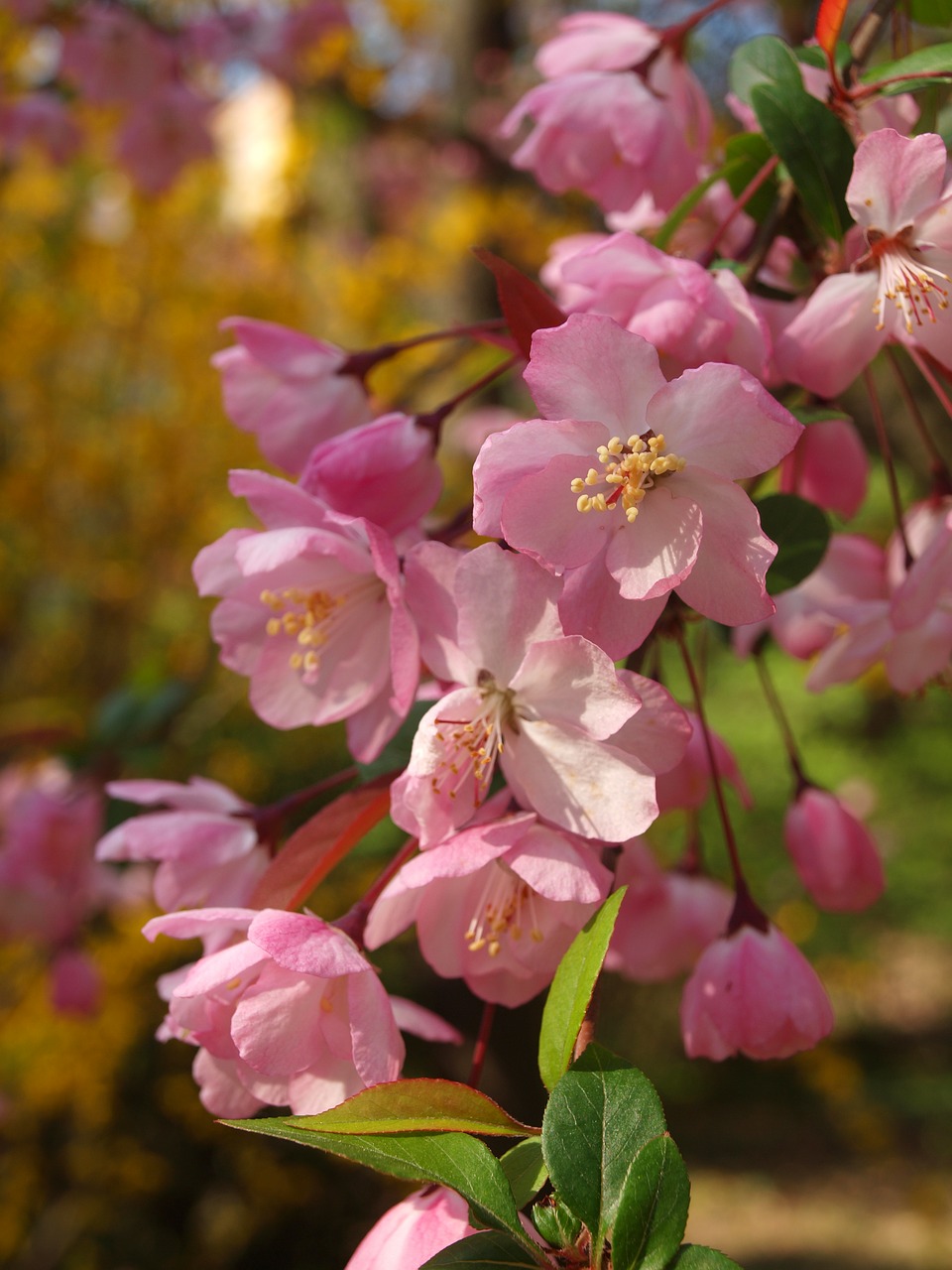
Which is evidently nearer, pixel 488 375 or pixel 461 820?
pixel 461 820

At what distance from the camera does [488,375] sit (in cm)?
72

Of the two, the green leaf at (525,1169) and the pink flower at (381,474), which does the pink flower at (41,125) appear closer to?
the pink flower at (381,474)

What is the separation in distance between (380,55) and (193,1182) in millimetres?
3654

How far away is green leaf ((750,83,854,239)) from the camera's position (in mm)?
641

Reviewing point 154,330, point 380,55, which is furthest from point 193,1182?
point 380,55

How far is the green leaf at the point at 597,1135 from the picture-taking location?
0.45 metres

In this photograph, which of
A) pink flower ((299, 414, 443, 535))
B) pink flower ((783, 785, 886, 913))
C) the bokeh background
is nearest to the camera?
pink flower ((299, 414, 443, 535))

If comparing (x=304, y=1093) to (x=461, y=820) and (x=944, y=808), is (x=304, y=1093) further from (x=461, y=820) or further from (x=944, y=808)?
(x=944, y=808)

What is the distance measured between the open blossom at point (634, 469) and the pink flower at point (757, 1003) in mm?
254

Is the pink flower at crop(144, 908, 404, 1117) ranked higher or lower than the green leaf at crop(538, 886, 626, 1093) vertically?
lower

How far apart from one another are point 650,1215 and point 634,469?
324mm

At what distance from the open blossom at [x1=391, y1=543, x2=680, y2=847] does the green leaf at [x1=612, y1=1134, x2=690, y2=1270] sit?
142 mm

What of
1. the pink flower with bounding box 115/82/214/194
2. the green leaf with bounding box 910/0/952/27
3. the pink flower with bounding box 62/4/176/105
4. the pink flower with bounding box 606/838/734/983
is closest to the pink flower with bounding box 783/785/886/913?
the pink flower with bounding box 606/838/734/983

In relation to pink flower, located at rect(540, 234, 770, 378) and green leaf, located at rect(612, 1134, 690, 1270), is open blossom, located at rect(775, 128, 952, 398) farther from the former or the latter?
green leaf, located at rect(612, 1134, 690, 1270)
